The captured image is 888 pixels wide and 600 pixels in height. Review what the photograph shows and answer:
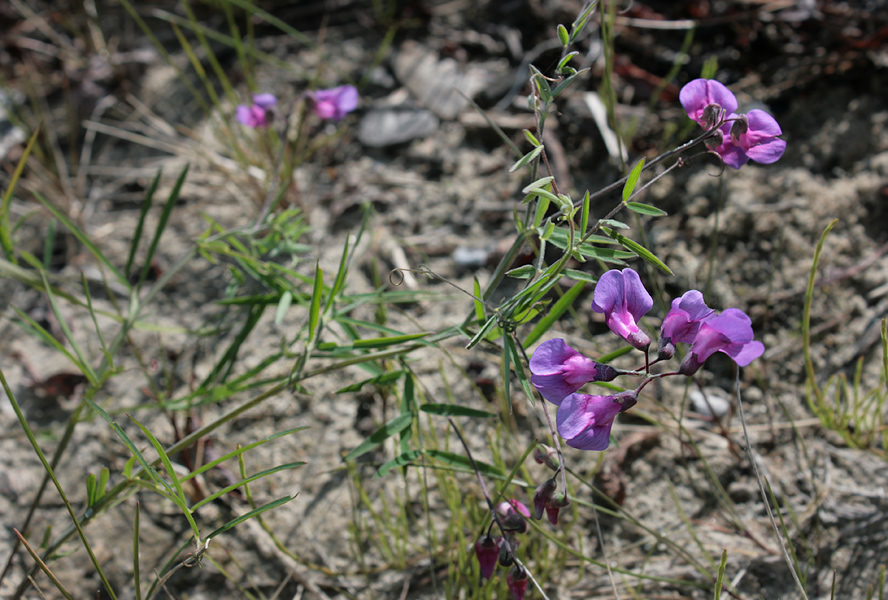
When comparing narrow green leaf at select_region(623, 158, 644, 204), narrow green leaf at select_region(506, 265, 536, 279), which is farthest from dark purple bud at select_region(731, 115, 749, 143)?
narrow green leaf at select_region(506, 265, 536, 279)

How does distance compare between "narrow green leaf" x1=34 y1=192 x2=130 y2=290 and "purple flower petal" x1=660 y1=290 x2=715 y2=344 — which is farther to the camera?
"narrow green leaf" x1=34 y1=192 x2=130 y2=290

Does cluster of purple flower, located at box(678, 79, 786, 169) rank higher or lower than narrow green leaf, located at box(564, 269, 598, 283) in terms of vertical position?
higher

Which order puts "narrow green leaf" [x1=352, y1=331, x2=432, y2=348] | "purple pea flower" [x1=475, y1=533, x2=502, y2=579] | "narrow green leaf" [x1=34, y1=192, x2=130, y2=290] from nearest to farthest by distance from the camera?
1. "purple pea flower" [x1=475, y1=533, x2=502, y2=579]
2. "narrow green leaf" [x1=352, y1=331, x2=432, y2=348]
3. "narrow green leaf" [x1=34, y1=192, x2=130, y2=290]

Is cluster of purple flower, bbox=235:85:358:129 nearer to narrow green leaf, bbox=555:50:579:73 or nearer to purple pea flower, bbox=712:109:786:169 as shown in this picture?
narrow green leaf, bbox=555:50:579:73

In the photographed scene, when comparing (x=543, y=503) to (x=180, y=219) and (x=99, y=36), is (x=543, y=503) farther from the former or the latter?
(x=99, y=36)

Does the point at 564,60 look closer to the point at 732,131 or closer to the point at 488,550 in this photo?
the point at 732,131

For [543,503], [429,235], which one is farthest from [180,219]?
[543,503]

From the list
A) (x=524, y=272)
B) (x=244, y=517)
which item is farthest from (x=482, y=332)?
(x=244, y=517)

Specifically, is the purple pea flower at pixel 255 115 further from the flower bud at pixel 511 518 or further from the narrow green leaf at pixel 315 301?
the flower bud at pixel 511 518
